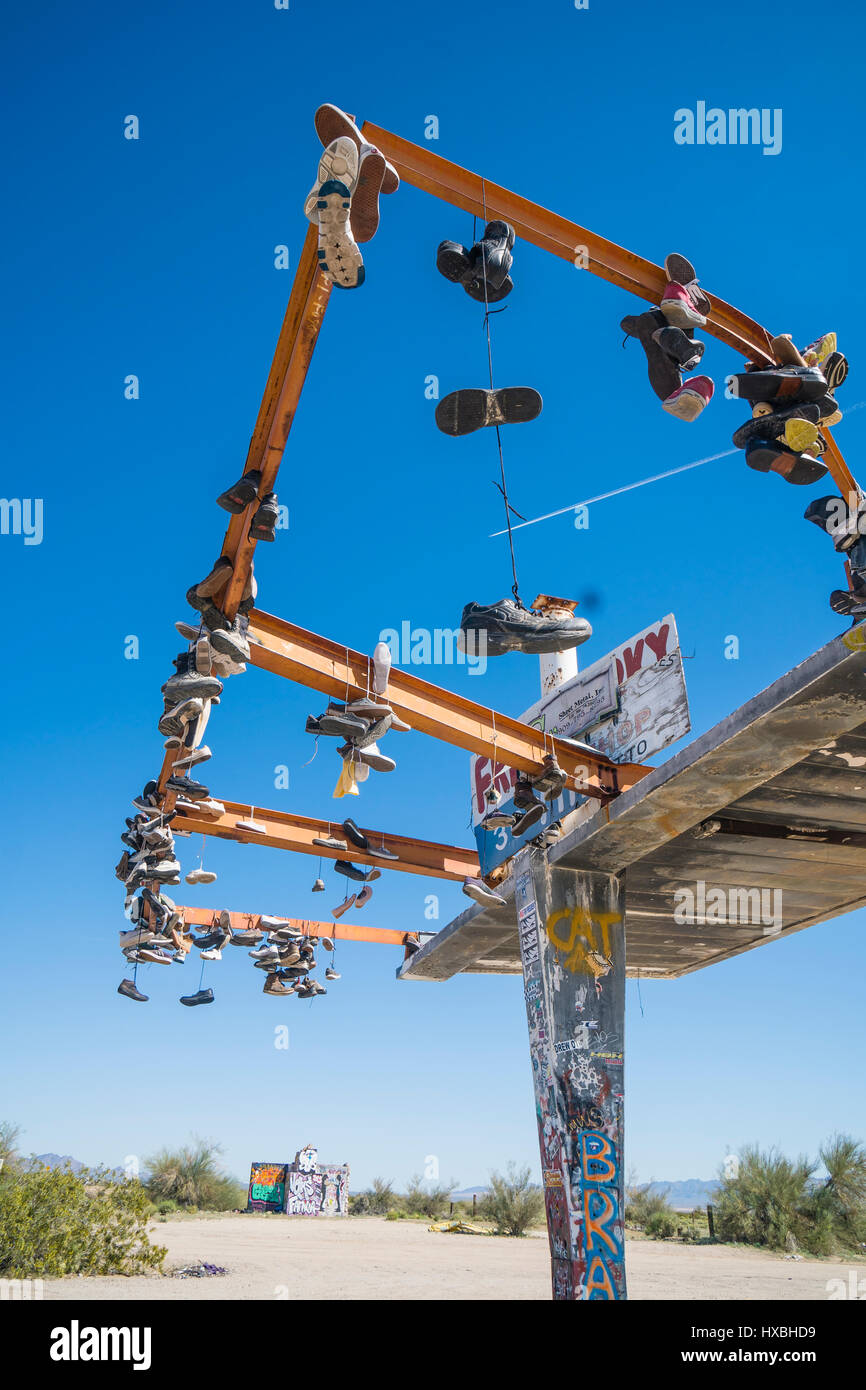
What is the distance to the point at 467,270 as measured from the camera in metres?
5.88

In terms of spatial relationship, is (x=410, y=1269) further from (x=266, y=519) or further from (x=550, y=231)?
(x=550, y=231)

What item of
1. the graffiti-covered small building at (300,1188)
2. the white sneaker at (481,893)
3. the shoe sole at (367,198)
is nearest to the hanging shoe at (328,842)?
the white sneaker at (481,893)

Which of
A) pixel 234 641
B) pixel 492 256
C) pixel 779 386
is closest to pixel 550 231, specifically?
pixel 492 256

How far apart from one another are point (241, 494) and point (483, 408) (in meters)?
2.09

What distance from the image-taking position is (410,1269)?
15.0 m

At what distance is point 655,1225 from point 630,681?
738 inches

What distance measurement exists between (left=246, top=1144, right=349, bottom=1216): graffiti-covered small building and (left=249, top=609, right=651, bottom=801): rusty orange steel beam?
25923 mm

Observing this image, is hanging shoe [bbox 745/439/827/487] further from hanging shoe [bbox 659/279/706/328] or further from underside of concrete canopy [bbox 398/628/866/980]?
underside of concrete canopy [bbox 398/628/866/980]

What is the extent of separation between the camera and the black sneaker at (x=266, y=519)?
6970 millimetres

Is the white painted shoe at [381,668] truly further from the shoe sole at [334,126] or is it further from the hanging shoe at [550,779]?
the shoe sole at [334,126]

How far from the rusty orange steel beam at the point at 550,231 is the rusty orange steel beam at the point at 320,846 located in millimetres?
8285

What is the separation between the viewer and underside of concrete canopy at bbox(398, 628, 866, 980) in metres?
7.75

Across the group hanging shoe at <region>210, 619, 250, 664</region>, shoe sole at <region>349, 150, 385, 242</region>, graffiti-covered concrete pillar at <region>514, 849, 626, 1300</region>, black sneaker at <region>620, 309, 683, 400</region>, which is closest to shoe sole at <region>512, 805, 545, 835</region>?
graffiti-covered concrete pillar at <region>514, 849, 626, 1300</region>
